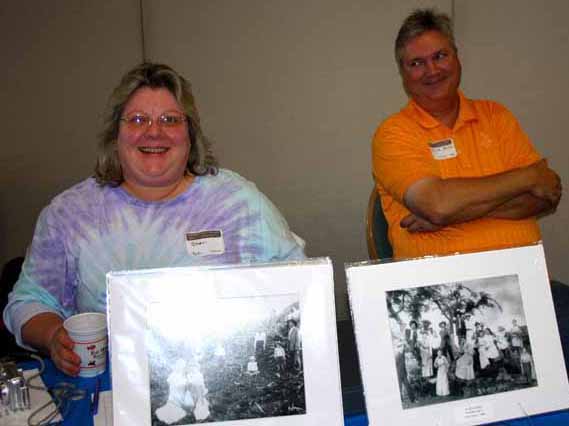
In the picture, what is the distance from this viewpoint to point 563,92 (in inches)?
144

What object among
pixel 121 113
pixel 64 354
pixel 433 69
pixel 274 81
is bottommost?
pixel 64 354

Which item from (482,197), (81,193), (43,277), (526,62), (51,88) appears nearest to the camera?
(43,277)

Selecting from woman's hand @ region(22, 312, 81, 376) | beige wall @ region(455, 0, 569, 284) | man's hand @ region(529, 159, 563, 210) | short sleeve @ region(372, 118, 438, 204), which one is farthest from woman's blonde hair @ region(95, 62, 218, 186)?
beige wall @ region(455, 0, 569, 284)

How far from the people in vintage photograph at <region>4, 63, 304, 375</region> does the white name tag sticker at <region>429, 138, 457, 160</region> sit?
767mm

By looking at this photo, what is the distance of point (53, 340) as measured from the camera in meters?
1.35

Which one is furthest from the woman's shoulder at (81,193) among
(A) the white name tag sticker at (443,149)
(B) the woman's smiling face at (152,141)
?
(A) the white name tag sticker at (443,149)

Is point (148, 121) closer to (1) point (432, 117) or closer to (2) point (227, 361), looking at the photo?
(2) point (227, 361)

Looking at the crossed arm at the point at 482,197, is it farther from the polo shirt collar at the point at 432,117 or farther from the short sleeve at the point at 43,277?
the short sleeve at the point at 43,277

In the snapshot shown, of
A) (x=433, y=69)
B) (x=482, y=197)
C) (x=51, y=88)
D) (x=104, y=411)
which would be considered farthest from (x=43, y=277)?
(x=51, y=88)

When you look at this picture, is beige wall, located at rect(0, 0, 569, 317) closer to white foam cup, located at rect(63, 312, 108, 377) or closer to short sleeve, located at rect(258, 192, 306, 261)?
short sleeve, located at rect(258, 192, 306, 261)

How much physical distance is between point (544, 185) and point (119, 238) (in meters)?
1.59

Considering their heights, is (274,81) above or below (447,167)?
above

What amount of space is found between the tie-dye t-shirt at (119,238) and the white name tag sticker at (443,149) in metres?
0.75

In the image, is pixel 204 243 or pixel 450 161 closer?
pixel 204 243
